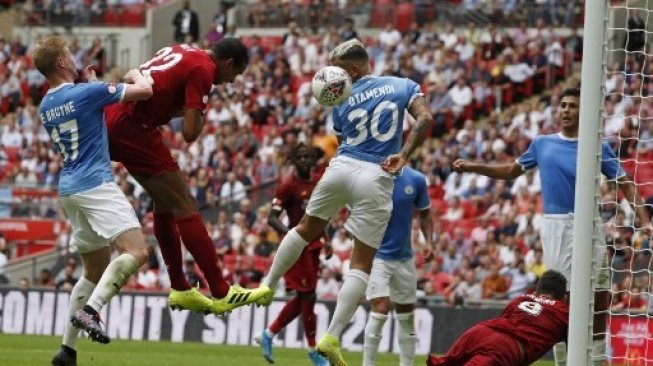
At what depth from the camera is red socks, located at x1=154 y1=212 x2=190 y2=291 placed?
13.1 m

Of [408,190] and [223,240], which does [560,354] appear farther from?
[223,240]

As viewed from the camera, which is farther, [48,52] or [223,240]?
[223,240]

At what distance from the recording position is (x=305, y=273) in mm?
17797

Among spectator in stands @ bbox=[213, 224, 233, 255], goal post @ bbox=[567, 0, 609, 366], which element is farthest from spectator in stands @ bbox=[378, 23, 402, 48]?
goal post @ bbox=[567, 0, 609, 366]

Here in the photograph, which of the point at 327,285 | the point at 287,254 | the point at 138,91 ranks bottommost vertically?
the point at 327,285

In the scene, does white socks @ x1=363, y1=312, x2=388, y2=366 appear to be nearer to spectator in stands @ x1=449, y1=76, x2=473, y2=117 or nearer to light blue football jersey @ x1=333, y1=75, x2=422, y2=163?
light blue football jersey @ x1=333, y1=75, x2=422, y2=163

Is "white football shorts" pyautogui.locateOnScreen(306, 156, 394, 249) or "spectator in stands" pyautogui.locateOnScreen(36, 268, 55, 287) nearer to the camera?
"white football shorts" pyautogui.locateOnScreen(306, 156, 394, 249)

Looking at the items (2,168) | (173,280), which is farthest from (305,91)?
(173,280)

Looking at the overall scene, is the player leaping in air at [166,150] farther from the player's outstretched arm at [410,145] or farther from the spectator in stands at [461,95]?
the spectator in stands at [461,95]

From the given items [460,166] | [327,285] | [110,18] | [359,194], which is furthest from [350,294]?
[110,18]

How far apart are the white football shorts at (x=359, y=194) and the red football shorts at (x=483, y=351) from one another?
4.12ft

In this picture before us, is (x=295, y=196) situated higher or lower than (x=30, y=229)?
higher

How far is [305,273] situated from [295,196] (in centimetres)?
92

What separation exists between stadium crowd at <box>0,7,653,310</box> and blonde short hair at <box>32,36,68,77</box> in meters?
11.6
